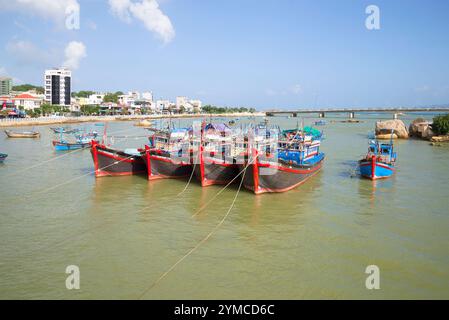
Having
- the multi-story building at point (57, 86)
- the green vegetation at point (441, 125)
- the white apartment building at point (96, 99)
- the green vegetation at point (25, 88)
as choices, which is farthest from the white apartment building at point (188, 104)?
the green vegetation at point (441, 125)

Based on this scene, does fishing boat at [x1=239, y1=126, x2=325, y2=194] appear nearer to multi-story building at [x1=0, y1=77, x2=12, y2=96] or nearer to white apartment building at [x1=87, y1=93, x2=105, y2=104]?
white apartment building at [x1=87, y1=93, x2=105, y2=104]

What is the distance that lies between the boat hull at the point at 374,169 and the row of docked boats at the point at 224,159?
2.53m

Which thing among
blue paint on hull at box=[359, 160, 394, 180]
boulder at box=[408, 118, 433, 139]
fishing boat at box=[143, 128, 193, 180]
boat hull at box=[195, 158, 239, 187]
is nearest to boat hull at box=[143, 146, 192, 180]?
fishing boat at box=[143, 128, 193, 180]

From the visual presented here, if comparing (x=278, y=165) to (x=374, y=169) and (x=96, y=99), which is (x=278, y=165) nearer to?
(x=374, y=169)

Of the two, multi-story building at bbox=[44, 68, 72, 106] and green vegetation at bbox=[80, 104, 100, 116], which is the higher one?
multi-story building at bbox=[44, 68, 72, 106]

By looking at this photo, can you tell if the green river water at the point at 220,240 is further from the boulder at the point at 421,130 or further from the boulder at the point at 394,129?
the boulder at the point at 394,129

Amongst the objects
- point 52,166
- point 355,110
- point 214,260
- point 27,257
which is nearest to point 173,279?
point 214,260

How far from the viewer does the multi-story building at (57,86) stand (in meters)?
95.2

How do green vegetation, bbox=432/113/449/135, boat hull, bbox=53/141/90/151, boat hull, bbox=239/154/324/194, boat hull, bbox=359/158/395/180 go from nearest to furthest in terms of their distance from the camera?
boat hull, bbox=239/154/324/194 → boat hull, bbox=359/158/395/180 → boat hull, bbox=53/141/90/151 → green vegetation, bbox=432/113/449/135

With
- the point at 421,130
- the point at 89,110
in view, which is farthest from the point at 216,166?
the point at 89,110

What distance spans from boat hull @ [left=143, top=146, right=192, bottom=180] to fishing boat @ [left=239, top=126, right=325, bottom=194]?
373cm

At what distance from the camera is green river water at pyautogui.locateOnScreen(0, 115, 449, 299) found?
8367 millimetres

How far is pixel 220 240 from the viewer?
11.0 m
